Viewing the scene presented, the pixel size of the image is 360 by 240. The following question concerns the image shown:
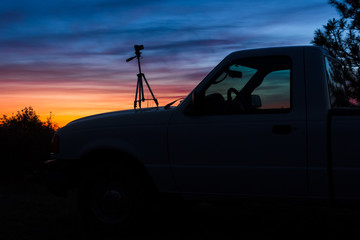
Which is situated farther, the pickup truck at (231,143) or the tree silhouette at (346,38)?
A: the tree silhouette at (346,38)

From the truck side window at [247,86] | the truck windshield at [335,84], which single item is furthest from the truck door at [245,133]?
the truck windshield at [335,84]

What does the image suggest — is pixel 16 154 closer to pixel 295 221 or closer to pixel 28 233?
pixel 28 233

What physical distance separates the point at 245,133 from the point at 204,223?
178cm

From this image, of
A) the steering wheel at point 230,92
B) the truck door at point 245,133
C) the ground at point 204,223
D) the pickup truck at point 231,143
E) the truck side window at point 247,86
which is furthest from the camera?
the ground at point 204,223

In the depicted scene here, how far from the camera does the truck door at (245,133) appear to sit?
4.52 m

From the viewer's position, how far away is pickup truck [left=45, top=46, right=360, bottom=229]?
14.5ft

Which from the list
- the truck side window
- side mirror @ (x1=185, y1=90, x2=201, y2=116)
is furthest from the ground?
side mirror @ (x1=185, y1=90, x2=201, y2=116)

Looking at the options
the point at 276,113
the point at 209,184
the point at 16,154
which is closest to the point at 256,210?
the point at 209,184

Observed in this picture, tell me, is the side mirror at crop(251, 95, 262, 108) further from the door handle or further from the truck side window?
the door handle

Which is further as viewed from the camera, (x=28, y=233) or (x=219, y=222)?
A: (x=219, y=222)

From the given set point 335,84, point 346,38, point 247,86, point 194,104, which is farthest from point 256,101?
point 346,38

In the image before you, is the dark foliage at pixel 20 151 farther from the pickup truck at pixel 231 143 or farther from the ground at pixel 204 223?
the pickup truck at pixel 231 143

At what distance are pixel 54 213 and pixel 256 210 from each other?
9.88 ft

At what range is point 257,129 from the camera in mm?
4609
